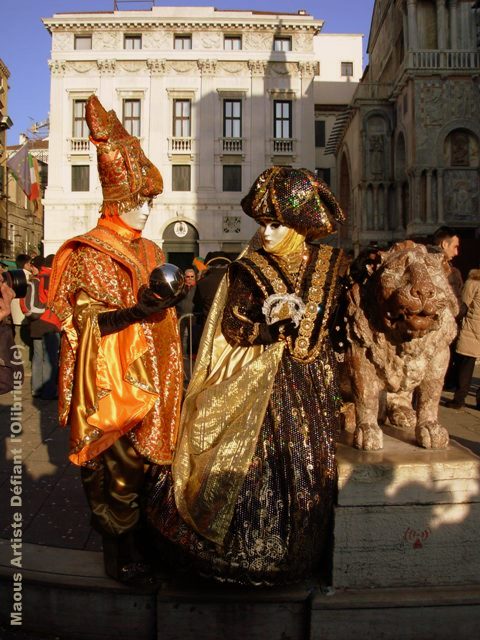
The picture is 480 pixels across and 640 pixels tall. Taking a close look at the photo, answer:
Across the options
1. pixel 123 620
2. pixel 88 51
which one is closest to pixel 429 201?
pixel 88 51

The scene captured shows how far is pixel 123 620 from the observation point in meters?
2.51

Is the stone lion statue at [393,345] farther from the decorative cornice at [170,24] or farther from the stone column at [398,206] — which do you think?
the decorative cornice at [170,24]

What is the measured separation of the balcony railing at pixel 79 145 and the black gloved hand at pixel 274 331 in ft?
97.0

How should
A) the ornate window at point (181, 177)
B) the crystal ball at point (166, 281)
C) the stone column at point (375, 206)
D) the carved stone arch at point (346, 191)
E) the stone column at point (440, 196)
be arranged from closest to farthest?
the crystal ball at point (166, 281) → the stone column at point (440, 196) → the stone column at point (375, 206) → the carved stone arch at point (346, 191) → the ornate window at point (181, 177)

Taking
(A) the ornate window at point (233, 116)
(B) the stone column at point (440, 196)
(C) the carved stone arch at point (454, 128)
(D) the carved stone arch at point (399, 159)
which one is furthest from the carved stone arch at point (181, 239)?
(C) the carved stone arch at point (454, 128)

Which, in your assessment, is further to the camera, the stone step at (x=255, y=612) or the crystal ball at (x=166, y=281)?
the stone step at (x=255, y=612)

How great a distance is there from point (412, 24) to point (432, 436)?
2416 centimetres

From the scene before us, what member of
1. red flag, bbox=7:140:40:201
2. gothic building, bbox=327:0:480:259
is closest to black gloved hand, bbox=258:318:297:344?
gothic building, bbox=327:0:480:259

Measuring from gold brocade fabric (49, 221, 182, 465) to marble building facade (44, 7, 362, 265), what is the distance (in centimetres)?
2697

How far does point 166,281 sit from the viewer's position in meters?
2.06

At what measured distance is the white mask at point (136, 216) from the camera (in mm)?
2604

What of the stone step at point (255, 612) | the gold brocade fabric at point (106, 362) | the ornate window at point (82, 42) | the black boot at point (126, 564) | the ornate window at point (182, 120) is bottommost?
the stone step at point (255, 612)

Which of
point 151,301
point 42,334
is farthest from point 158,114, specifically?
point 151,301

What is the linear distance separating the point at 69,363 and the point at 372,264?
1.36m
